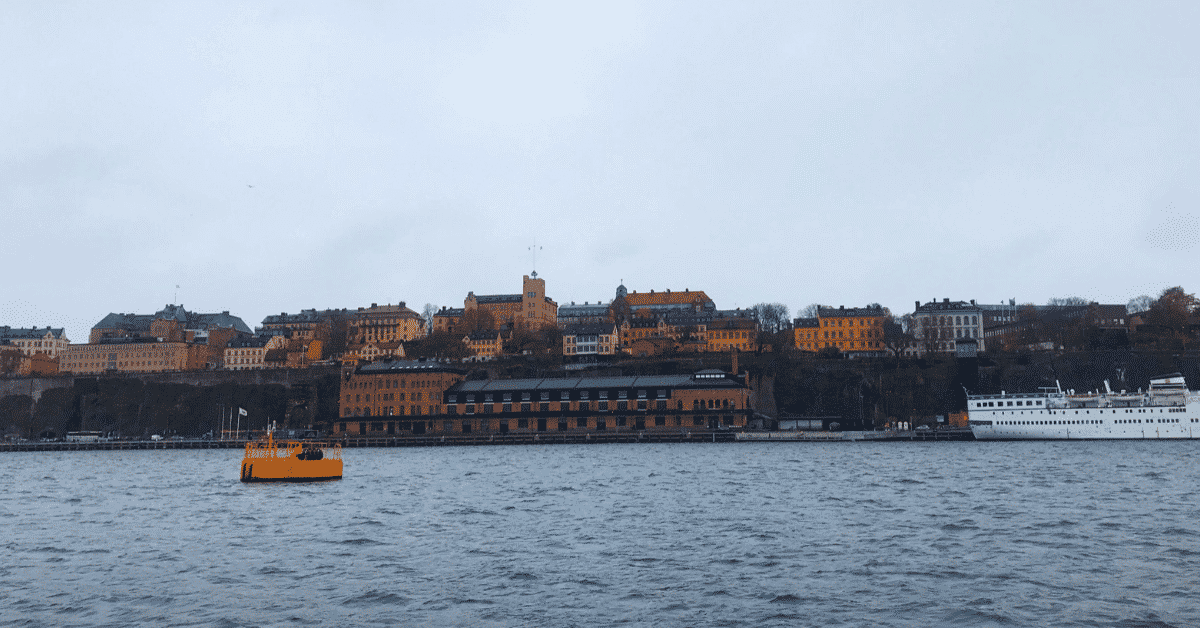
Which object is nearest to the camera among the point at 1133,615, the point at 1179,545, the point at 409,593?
the point at 1133,615

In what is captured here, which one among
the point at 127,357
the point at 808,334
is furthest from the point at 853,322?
the point at 127,357

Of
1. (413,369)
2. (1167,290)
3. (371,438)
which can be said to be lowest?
(371,438)

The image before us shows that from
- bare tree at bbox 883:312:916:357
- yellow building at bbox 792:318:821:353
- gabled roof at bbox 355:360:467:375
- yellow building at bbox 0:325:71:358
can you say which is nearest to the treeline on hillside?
gabled roof at bbox 355:360:467:375

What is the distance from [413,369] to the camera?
102375 millimetres

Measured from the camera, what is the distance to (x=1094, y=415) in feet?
246

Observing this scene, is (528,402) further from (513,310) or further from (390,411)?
(513,310)

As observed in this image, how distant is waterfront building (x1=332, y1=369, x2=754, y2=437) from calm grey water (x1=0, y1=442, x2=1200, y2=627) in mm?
50993

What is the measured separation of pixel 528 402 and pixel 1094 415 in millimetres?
56214

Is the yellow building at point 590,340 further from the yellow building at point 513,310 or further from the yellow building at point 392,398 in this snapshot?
the yellow building at point 392,398

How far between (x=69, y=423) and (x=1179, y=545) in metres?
126

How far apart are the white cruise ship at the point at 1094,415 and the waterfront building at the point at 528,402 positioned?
24.5 m

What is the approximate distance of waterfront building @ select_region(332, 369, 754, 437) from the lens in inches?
3647

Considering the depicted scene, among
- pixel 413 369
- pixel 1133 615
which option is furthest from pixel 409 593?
pixel 413 369

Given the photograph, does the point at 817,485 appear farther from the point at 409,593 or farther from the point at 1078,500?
the point at 409,593
